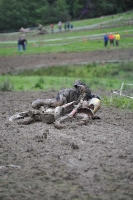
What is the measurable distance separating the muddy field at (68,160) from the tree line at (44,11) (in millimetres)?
55755

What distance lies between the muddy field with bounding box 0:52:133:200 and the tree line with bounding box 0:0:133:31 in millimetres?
55755

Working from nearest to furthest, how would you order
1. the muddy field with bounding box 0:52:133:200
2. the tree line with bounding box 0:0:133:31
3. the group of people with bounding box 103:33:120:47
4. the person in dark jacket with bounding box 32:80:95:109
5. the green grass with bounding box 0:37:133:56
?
1. the muddy field with bounding box 0:52:133:200
2. the person in dark jacket with bounding box 32:80:95:109
3. the green grass with bounding box 0:37:133:56
4. the group of people with bounding box 103:33:120:47
5. the tree line with bounding box 0:0:133:31

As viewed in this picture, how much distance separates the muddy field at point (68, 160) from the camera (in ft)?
29.0

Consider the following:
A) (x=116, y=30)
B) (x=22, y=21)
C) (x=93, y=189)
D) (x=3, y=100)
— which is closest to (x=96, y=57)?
(x=116, y=30)

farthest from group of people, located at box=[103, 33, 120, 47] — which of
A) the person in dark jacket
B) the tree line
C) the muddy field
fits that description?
the person in dark jacket

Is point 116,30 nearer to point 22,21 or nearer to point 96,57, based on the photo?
point 96,57

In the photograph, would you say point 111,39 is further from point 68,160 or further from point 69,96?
point 68,160

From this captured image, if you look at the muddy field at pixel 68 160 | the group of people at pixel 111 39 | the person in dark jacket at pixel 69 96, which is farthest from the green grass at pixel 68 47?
the muddy field at pixel 68 160

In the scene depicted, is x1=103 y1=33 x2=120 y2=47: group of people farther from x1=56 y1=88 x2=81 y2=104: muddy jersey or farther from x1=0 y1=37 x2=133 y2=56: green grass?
x1=56 y1=88 x2=81 y2=104: muddy jersey

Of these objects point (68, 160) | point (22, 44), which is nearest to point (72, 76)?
point (22, 44)

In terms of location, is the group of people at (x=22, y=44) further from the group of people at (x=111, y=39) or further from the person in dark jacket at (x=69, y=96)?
the person in dark jacket at (x=69, y=96)

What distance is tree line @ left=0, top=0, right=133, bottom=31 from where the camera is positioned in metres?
71.6

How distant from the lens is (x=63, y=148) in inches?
459

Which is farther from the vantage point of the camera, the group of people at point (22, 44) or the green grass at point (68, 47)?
the group of people at point (22, 44)
